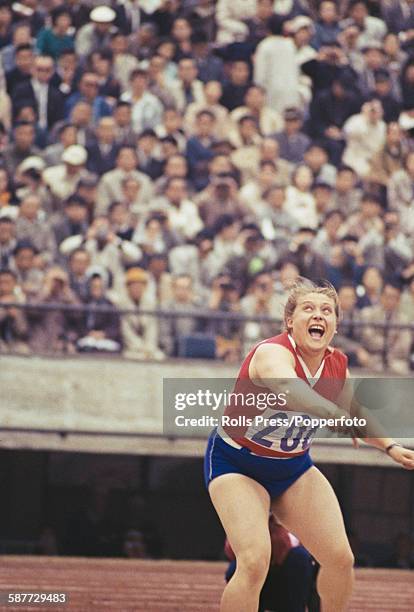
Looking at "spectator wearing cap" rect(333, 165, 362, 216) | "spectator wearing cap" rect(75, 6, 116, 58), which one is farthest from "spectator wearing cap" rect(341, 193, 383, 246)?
"spectator wearing cap" rect(75, 6, 116, 58)

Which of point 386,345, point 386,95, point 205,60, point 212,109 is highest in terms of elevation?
point 205,60

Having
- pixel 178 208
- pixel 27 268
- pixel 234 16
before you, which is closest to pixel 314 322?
pixel 27 268

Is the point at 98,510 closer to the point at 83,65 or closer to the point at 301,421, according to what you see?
the point at 83,65

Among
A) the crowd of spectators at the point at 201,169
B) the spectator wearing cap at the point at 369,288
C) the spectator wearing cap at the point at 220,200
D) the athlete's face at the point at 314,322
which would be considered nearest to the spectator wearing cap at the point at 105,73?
the crowd of spectators at the point at 201,169

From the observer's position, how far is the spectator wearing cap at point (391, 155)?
46.6 feet

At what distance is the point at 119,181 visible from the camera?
42.8 ft

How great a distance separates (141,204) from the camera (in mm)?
13031

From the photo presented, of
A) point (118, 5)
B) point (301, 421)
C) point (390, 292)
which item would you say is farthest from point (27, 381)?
point (301, 421)

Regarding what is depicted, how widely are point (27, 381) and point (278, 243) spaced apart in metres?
2.91

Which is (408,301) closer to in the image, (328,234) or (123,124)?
(328,234)

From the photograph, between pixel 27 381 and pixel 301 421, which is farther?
pixel 27 381

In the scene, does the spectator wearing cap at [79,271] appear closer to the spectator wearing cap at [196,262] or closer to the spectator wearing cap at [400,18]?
the spectator wearing cap at [196,262]

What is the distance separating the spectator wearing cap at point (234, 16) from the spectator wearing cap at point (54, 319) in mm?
4252

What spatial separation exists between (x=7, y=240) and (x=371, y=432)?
7.27 m
